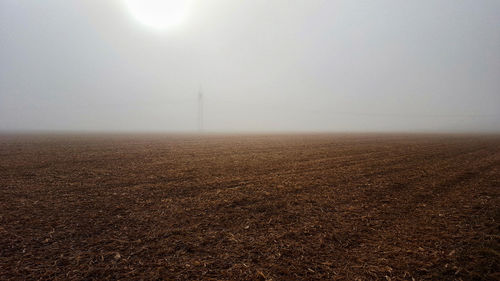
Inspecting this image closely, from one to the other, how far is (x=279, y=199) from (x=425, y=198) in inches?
214

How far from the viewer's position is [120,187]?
9539 mm

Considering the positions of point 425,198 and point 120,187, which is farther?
point 120,187

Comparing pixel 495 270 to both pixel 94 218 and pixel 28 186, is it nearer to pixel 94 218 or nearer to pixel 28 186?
pixel 94 218

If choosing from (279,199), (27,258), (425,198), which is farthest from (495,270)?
(27,258)

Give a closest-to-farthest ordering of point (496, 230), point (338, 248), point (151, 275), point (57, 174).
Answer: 1. point (151, 275)
2. point (338, 248)
3. point (496, 230)
4. point (57, 174)

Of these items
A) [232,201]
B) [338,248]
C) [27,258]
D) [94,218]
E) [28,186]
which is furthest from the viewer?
[28,186]

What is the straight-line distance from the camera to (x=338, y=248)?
478 centimetres

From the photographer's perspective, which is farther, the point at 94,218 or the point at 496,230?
the point at 94,218

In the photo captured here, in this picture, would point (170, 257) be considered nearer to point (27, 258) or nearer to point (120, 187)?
point (27, 258)

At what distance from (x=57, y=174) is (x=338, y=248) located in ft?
47.8

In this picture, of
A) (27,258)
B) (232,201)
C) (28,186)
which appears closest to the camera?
(27,258)

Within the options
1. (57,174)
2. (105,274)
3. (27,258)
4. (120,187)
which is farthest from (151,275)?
(57,174)

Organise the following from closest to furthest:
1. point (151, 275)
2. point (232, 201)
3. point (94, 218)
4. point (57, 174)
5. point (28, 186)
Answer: point (151, 275)
point (94, 218)
point (232, 201)
point (28, 186)
point (57, 174)

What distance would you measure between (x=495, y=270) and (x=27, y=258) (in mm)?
9150
